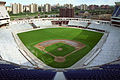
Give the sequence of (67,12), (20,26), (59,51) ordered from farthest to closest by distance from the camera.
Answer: (67,12), (20,26), (59,51)

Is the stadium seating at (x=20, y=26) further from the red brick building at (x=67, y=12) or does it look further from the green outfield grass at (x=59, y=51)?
the red brick building at (x=67, y=12)

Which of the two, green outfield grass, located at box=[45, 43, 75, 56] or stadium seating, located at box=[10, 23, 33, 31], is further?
stadium seating, located at box=[10, 23, 33, 31]

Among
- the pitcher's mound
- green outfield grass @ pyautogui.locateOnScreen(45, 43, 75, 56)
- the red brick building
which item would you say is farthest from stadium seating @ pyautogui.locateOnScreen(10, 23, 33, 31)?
the red brick building

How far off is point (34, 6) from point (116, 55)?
12277 centimetres

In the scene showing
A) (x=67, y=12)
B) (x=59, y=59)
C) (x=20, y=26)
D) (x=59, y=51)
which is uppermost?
(x=67, y=12)

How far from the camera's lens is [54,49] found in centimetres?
3316

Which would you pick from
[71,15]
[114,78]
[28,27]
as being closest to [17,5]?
[71,15]

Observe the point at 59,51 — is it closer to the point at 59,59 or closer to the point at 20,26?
the point at 59,59

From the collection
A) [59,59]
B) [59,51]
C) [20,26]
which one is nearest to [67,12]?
[20,26]

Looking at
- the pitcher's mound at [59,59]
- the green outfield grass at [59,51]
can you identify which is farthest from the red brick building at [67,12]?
the pitcher's mound at [59,59]

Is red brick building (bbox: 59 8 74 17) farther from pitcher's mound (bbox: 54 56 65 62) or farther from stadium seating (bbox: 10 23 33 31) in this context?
pitcher's mound (bbox: 54 56 65 62)

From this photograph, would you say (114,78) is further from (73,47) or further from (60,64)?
(73,47)

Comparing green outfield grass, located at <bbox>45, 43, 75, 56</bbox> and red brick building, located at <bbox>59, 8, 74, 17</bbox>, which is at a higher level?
red brick building, located at <bbox>59, 8, 74, 17</bbox>

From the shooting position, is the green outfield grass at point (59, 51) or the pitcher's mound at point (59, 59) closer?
the pitcher's mound at point (59, 59)
